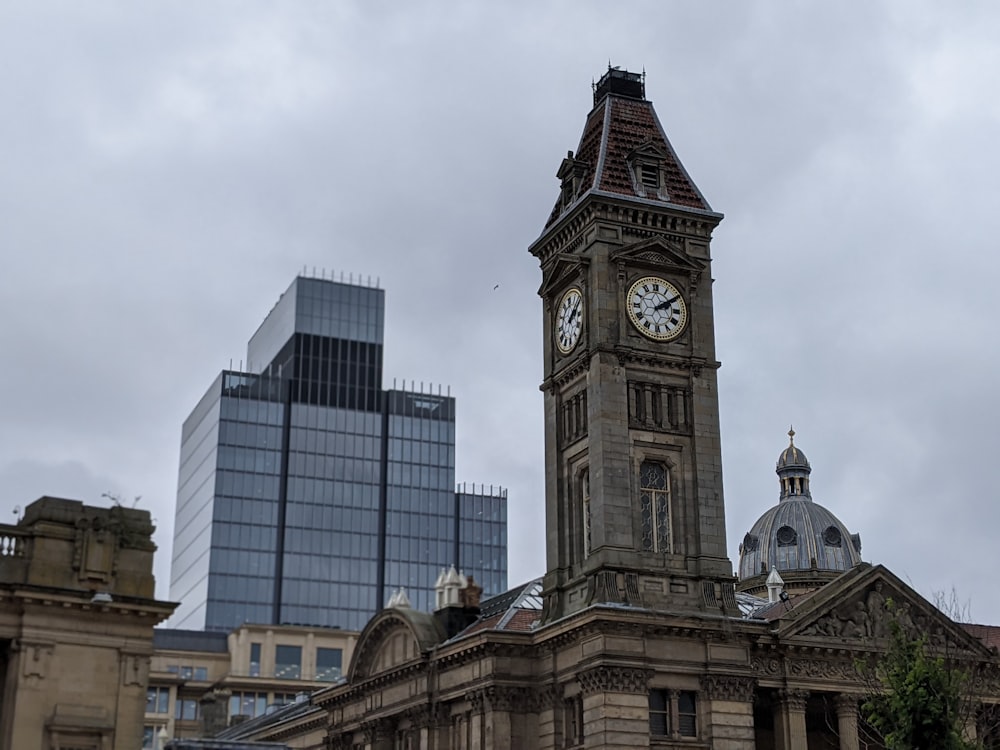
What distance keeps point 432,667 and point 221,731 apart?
5192 centimetres

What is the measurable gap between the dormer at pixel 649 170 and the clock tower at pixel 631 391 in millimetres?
86

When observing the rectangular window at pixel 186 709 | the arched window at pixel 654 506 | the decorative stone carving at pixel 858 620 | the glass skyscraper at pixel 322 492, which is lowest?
the decorative stone carving at pixel 858 620

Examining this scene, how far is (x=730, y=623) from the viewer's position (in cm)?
6956

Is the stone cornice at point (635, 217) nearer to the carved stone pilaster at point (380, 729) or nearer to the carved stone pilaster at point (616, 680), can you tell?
the carved stone pilaster at point (616, 680)

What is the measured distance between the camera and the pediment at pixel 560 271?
75.6m

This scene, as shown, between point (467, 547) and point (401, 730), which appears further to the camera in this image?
point (467, 547)

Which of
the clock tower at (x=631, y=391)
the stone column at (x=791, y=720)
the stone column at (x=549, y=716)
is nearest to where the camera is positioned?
the stone column at (x=791, y=720)

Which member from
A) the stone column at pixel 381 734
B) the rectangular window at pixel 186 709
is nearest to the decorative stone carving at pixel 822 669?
the stone column at pixel 381 734

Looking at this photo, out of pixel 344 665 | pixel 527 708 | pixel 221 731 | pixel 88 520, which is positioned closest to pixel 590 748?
pixel 527 708

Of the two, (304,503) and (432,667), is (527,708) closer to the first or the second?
(432,667)

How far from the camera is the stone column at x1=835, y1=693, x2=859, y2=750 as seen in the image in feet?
235

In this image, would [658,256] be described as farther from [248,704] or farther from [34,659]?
[248,704]

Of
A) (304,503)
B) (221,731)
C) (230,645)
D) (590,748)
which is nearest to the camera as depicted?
(590,748)

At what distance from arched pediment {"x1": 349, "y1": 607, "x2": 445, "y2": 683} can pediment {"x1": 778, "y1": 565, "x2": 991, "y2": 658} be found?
1950 centimetres
